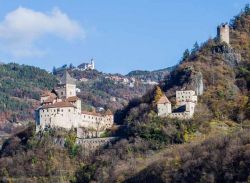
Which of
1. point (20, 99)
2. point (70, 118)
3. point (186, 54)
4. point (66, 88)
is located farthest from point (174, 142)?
point (20, 99)

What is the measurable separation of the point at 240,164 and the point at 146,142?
59.8ft

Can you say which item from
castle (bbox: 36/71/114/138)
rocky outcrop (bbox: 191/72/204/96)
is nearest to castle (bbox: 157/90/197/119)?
rocky outcrop (bbox: 191/72/204/96)

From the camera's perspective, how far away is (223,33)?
105375 millimetres

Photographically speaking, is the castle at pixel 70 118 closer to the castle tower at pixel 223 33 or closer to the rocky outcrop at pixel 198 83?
the rocky outcrop at pixel 198 83

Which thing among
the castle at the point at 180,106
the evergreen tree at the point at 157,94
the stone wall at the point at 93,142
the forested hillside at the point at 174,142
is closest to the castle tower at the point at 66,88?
the forested hillside at the point at 174,142

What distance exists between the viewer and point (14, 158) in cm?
9575

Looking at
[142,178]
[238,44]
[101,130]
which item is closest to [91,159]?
[101,130]

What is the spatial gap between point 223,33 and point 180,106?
56.6ft

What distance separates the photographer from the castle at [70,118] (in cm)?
9381

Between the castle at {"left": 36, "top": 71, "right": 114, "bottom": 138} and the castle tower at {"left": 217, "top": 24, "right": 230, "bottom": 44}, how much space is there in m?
16.1

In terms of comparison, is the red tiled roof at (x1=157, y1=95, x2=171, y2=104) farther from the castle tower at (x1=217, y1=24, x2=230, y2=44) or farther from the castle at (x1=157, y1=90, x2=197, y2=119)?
the castle tower at (x1=217, y1=24, x2=230, y2=44)

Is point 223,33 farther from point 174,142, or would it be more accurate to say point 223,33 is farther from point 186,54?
point 174,142

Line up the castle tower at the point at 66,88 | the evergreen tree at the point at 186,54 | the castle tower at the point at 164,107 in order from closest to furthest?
the castle tower at the point at 164,107, the castle tower at the point at 66,88, the evergreen tree at the point at 186,54

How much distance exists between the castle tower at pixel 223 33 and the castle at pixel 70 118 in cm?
1615
